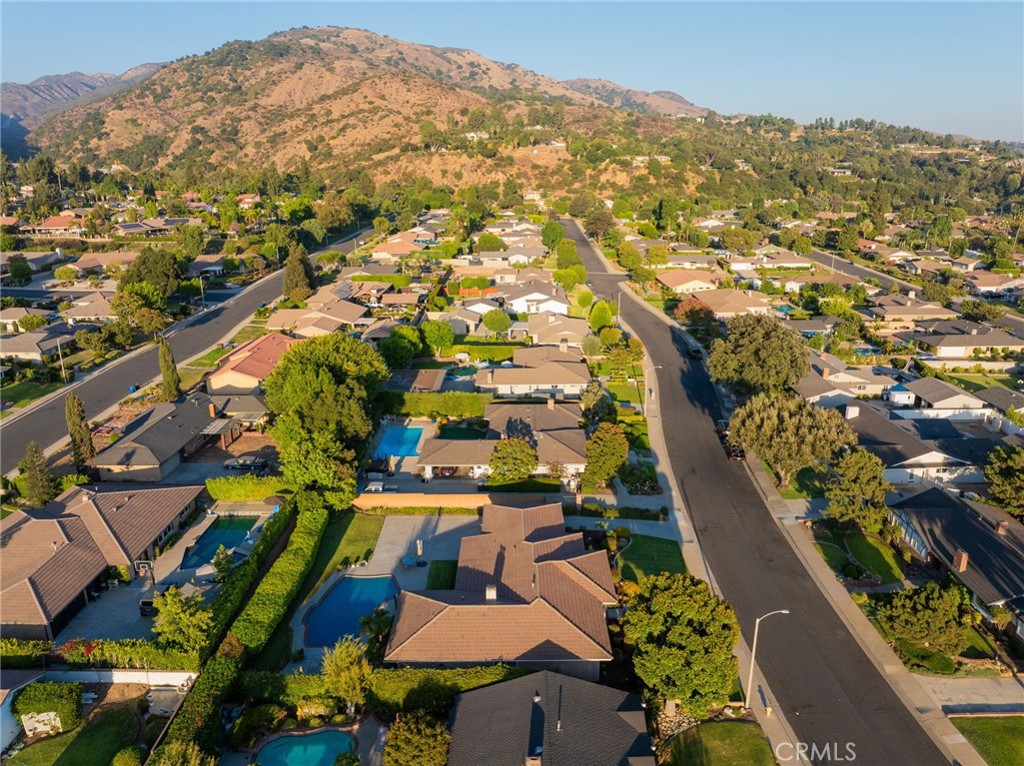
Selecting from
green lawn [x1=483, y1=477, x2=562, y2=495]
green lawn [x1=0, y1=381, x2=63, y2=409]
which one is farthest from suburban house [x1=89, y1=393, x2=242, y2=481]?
green lawn [x1=483, y1=477, x2=562, y2=495]

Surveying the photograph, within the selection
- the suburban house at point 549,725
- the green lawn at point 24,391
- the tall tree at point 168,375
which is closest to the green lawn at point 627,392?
the suburban house at point 549,725

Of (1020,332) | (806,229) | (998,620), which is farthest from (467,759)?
(806,229)

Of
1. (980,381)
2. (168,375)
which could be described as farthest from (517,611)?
(980,381)

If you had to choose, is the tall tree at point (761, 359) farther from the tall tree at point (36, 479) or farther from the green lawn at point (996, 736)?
the tall tree at point (36, 479)

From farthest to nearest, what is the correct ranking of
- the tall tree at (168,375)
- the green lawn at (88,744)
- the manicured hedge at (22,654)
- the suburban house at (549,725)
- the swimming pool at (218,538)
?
the tall tree at (168,375) → the swimming pool at (218,538) → the manicured hedge at (22,654) → the green lawn at (88,744) → the suburban house at (549,725)

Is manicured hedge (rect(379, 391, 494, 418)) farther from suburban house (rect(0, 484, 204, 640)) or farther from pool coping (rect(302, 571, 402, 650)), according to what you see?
pool coping (rect(302, 571, 402, 650))

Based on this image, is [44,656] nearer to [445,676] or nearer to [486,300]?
[445,676]

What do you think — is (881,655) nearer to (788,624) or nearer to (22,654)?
(788,624)
